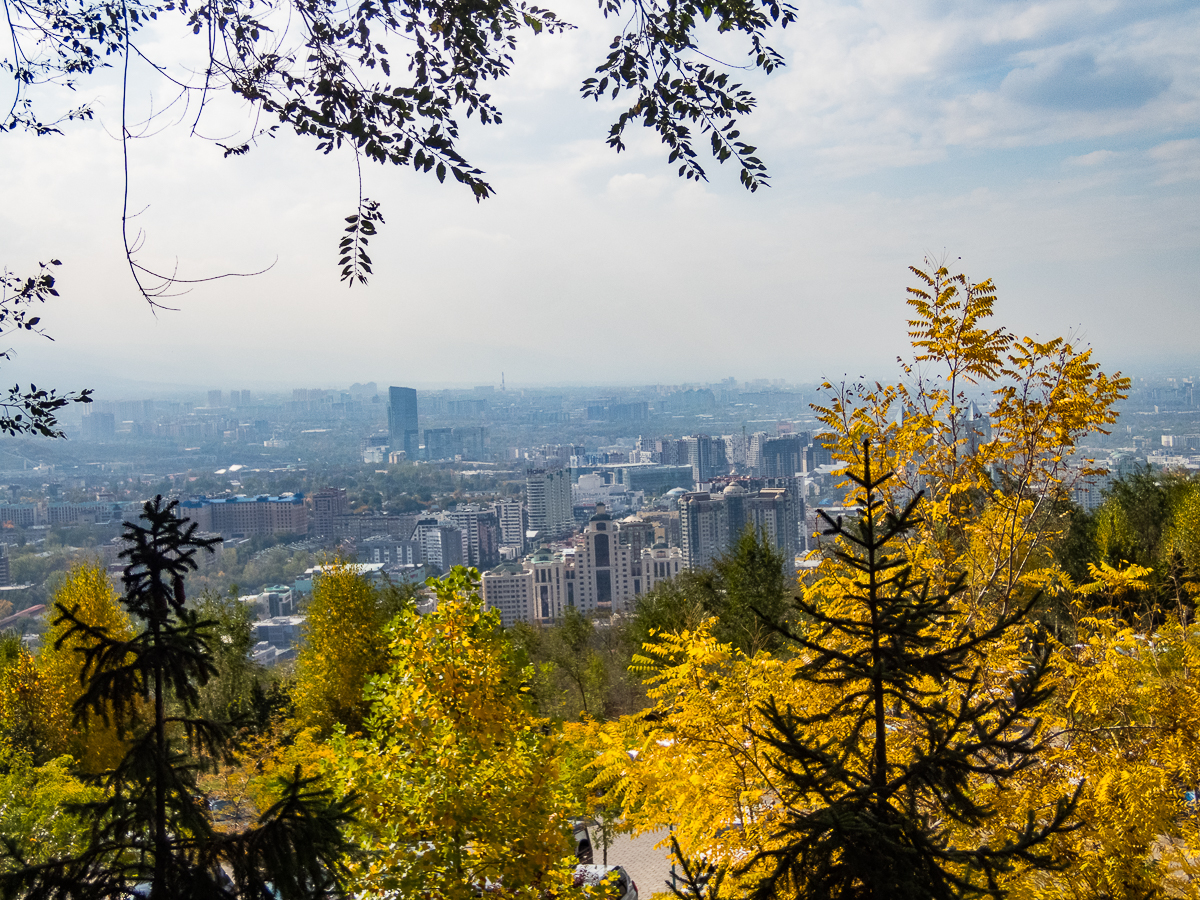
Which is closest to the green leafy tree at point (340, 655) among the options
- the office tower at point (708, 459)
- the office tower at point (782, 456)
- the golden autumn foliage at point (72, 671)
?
the golden autumn foliage at point (72, 671)

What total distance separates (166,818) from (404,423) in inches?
5199

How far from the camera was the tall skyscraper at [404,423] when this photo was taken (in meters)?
128

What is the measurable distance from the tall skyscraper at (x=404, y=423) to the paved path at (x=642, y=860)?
114878mm

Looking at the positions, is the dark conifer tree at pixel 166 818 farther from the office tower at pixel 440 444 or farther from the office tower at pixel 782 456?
the office tower at pixel 440 444

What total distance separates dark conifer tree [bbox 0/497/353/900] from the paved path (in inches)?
427

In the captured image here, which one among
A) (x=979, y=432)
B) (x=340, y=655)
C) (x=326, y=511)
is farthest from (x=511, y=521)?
(x=979, y=432)

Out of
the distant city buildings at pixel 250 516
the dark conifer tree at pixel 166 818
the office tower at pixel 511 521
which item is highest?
the dark conifer tree at pixel 166 818

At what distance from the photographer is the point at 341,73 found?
2912 mm

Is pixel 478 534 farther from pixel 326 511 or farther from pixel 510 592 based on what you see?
pixel 510 592

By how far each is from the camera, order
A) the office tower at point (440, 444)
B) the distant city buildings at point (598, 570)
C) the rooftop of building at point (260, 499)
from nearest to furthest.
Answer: the rooftop of building at point (260, 499) → the distant city buildings at point (598, 570) → the office tower at point (440, 444)

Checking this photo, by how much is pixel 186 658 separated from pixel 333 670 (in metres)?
14.6

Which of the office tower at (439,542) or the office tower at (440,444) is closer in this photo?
the office tower at (439,542)

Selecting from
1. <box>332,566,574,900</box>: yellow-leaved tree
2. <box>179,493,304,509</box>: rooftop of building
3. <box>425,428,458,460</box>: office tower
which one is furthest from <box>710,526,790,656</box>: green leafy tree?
<box>425,428,458,460</box>: office tower

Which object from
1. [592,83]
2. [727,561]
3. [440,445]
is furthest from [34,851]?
[440,445]
